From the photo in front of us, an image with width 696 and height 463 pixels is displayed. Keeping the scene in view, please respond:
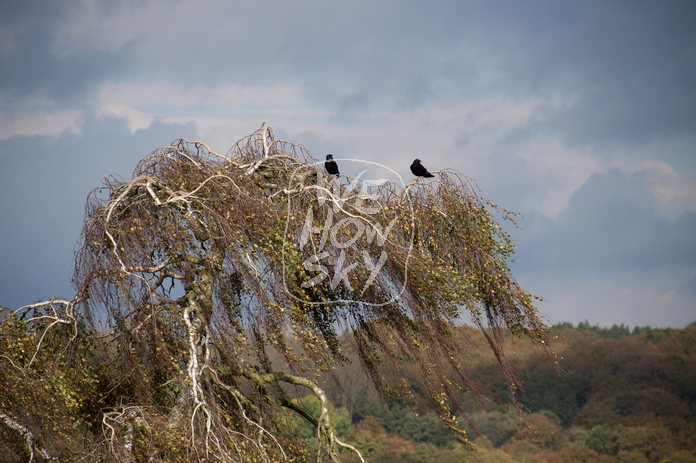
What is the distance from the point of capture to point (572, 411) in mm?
22031

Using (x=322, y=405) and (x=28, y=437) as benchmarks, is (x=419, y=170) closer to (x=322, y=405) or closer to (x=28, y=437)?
(x=322, y=405)

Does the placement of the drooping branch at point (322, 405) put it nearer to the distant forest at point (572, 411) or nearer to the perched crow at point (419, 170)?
the perched crow at point (419, 170)

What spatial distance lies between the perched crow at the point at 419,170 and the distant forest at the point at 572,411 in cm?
1375

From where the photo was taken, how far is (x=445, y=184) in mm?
6945

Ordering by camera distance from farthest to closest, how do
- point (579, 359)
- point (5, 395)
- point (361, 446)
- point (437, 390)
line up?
point (579, 359) < point (361, 446) < point (437, 390) < point (5, 395)

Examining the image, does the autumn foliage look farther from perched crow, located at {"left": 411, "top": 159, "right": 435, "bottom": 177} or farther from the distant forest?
the distant forest

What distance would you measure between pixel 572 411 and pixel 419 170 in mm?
18423

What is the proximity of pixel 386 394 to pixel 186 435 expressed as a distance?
2.78m

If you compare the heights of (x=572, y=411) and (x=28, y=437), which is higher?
(x=28, y=437)

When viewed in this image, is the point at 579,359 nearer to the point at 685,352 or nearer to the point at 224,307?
the point at 685,352

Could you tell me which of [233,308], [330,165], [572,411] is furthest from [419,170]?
[572,411]

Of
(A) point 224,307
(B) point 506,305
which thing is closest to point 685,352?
(B) point 506,305

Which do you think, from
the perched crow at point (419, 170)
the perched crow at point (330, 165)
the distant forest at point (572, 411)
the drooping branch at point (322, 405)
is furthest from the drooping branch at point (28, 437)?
the distant forest at point (572, 411)

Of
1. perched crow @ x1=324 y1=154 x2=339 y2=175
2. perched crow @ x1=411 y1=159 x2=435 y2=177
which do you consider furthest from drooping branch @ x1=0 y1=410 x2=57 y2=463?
perched crow @ x1=411 y1=159 x2=435 y2=177
